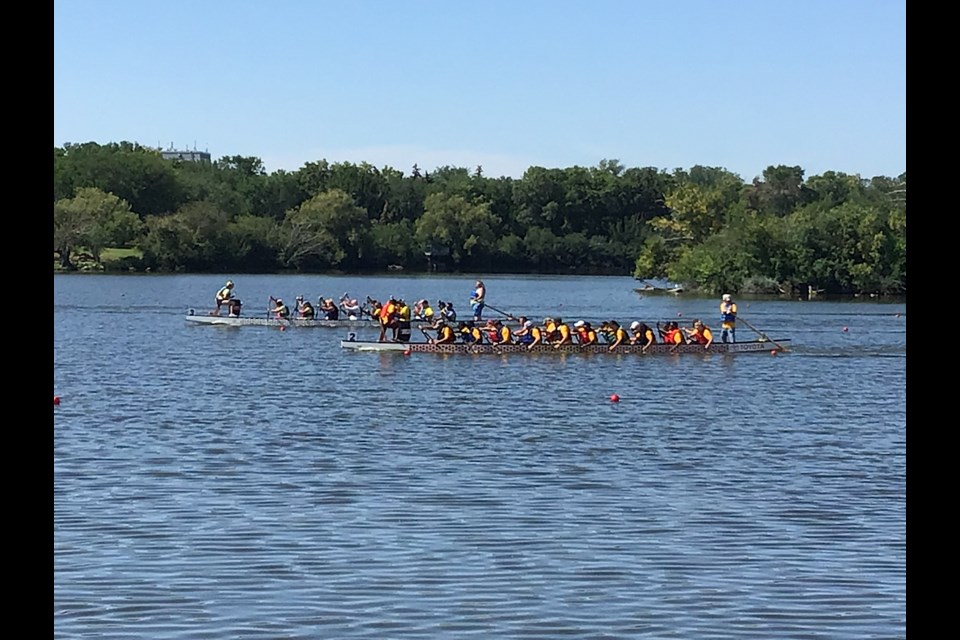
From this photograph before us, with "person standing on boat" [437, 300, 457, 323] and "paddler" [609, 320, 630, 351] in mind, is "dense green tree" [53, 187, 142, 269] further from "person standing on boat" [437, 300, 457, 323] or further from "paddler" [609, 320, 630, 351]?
"paddler" [609, 320, 630, 351]

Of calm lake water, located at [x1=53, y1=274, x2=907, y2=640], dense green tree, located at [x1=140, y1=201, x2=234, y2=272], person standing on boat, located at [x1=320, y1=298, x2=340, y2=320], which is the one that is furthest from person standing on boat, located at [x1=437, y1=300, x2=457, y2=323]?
dense green tree, located at [x1=140, y1=201, x2=234, y2=272]

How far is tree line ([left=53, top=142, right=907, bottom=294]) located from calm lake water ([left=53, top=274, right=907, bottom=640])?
161ft

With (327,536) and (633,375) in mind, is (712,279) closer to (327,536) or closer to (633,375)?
(633,375)

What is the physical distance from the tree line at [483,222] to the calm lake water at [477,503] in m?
49.1

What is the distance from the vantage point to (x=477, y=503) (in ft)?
46.1

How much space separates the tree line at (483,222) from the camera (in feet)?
265

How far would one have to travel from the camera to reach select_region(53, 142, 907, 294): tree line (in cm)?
8062

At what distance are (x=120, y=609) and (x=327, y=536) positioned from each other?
281cm

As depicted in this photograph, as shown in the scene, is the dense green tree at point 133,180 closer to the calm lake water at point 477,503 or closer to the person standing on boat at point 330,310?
the person standing on boat at point 330,310

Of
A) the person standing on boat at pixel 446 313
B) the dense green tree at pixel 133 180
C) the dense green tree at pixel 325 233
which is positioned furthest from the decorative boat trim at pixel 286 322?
Result: the dense green tree at pixel 133 180

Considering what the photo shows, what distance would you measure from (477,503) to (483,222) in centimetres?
10932

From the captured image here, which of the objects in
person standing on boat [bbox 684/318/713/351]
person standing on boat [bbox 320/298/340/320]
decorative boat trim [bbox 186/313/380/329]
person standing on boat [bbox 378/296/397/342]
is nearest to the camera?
person standing on boat [bbox 684/318/713/351]

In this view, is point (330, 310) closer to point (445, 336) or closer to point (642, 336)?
point (445, 336)

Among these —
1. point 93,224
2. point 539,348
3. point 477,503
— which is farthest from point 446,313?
point 93,224
